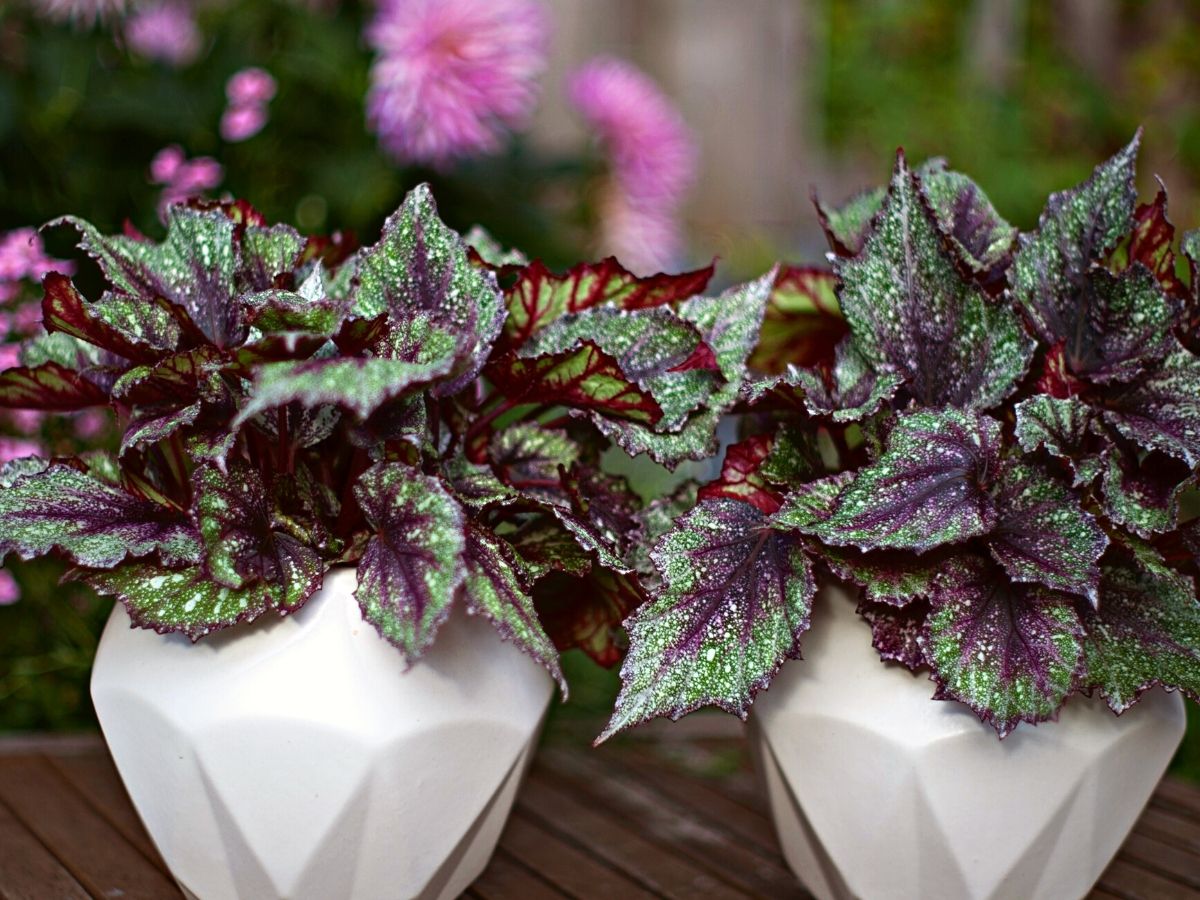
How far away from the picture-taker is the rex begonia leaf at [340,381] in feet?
1.65

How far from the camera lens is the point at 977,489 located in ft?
2.04

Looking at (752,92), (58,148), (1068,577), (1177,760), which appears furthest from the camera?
(752,92)

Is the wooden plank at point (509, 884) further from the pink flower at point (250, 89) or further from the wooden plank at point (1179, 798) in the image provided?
the pink flower at point (250, 89)

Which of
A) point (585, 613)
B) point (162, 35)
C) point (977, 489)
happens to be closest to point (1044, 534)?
point (977, 489)

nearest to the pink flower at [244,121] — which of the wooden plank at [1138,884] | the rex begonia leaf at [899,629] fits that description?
the rex begonia leaf at [899,629]

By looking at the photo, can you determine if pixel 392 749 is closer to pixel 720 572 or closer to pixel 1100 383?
pixel 720 572

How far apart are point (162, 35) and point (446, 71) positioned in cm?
53

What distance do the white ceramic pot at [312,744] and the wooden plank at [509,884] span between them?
127mm

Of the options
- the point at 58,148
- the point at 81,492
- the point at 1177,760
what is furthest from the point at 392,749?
the point at 1177,760

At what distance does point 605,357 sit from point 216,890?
34cm

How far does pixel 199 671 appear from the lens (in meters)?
0.61

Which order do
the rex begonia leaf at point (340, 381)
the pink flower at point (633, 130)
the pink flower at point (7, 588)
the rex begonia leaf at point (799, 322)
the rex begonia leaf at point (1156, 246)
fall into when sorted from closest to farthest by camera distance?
1. the rex begonia leaf at point (340, 381)
2. the rex begonia leaf at point (1156, 246)
3. the rex begonia leaf at point (799, 322)
4. the pink flower at point (7, 588)
5. the pink flower at point (633, 130)

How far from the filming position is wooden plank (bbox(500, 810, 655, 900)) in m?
0.78

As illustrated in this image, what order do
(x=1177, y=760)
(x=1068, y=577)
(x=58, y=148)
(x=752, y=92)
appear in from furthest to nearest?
(x=752, y=92) < (x=1177, y=760) < (x=58, y=148) < (x=1068, y=577)
